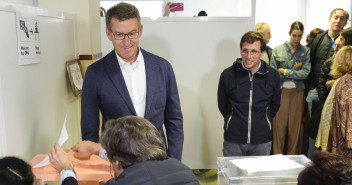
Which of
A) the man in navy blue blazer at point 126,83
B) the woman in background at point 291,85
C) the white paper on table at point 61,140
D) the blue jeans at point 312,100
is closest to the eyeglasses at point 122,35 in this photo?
the man in navy blue blazer at point 126,83

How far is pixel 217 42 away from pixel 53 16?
132 centimetres

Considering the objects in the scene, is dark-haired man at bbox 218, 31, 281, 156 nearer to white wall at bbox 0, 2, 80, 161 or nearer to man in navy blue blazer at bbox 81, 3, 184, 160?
man in navy blue blazer at bbox 81, 3, 184, 160

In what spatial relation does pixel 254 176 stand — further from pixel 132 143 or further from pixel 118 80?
pixel 118 80

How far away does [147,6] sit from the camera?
7.53 m

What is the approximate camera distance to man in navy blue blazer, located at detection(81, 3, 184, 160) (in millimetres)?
1579

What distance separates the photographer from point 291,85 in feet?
11.4

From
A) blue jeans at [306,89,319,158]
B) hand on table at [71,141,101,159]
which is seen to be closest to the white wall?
hand on table at [71,141,101,159]

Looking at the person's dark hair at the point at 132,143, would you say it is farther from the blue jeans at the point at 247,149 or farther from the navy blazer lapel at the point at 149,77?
the blue jeans at the point at 247,149

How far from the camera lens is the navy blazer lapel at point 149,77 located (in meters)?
1.65

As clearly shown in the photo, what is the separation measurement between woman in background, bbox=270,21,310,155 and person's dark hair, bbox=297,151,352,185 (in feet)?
7.99

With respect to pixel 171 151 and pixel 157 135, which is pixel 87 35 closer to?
pixel 171 151

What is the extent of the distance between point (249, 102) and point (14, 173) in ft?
5.36

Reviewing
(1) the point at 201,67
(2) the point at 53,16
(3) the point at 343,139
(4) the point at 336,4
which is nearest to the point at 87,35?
(2) the point at 53,16

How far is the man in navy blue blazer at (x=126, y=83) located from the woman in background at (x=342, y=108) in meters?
1.39
